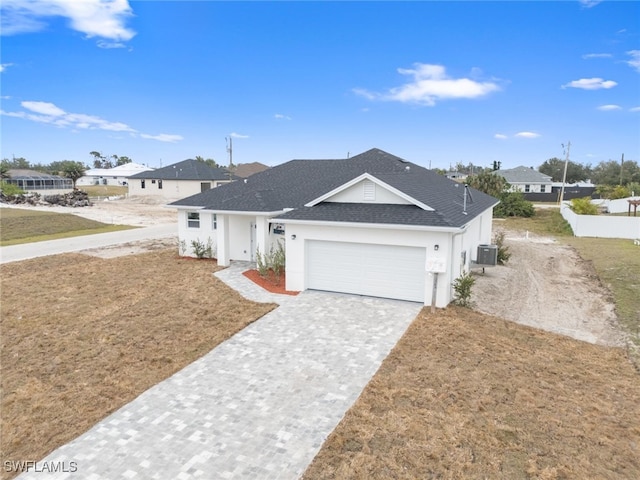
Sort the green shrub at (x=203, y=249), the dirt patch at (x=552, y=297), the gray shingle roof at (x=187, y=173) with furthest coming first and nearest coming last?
the gray shingle roof at (x=187, y=173) < the green shrub at (x=203, y=249) < the dirt patch at (x=552, y=297)

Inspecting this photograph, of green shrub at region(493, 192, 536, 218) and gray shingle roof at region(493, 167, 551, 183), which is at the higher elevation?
gray shingle roof at region(493, 167, 551, 183)

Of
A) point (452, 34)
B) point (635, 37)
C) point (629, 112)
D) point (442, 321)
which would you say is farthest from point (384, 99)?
point (442, 321)

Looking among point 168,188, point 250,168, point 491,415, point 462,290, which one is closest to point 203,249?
point 462,290

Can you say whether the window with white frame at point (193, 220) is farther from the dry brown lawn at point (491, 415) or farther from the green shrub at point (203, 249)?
the dry brown lawn at point (491, 415)

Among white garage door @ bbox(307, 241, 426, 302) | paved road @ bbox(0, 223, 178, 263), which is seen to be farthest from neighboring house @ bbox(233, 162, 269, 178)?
white garage door @ bbox(307, 241, 426, 302)

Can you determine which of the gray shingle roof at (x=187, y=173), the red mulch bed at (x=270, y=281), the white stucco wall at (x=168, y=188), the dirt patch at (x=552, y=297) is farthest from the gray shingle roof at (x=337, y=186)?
the gray shingle roof at (x=187, y=173)

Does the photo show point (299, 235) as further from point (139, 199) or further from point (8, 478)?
point (139, 199)

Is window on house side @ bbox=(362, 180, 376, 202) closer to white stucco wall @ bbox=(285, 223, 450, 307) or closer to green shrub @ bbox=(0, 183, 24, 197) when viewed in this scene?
white stucco wall @ bbox=(285, 223, 450, 307)
